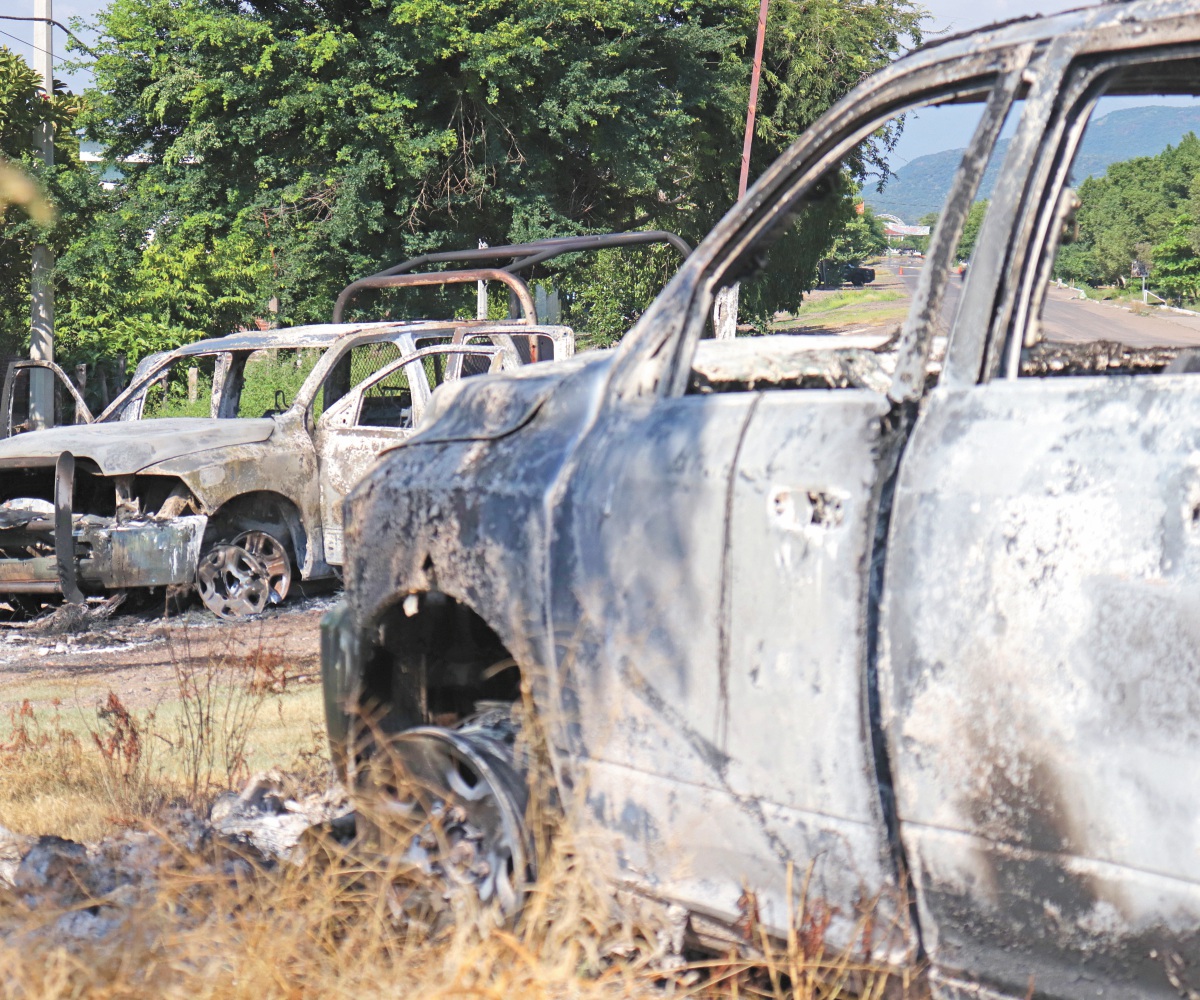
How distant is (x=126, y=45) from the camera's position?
24031 millimetres

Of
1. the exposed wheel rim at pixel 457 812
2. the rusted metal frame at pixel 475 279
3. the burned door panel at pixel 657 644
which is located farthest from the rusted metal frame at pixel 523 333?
the burned door panel at pixel 657 644

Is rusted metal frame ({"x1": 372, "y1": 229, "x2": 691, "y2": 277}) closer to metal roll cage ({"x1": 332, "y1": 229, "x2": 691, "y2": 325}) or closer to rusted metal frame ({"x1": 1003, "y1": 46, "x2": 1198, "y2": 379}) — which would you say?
metal roll cage ({"x1": 332, "y1": 229, "x2": 691, "y2": 325})

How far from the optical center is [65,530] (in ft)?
29.6

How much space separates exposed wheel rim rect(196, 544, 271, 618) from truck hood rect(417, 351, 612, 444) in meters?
6.43

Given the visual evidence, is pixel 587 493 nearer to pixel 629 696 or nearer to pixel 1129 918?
pixel 629 696

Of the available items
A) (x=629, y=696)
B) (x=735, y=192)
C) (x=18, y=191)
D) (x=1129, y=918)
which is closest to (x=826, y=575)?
(x=629, y=696)

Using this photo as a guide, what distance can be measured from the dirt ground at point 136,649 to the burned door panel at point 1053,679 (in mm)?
5205

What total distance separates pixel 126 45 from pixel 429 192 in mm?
5599

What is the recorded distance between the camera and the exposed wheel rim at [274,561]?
9.84 metres

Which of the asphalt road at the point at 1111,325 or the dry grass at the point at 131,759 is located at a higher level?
the asphalt road at the point at 1111,325

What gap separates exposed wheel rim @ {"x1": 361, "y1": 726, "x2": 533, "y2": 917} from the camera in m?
2.92

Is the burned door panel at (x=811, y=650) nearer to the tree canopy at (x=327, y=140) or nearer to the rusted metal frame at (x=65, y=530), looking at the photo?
the rusted metal frame at (x=65, y=530)

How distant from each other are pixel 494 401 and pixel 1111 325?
4.74 ft

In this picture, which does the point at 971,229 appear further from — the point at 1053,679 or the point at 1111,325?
the point at 1111,325
